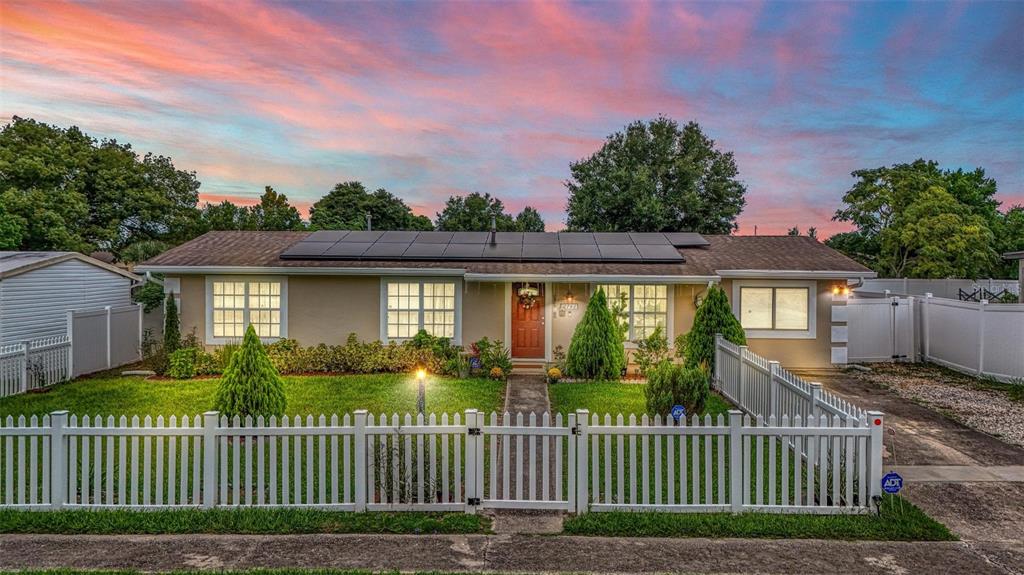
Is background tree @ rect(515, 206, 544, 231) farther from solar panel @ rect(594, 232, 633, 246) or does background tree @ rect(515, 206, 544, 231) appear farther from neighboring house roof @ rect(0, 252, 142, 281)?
neighboring house roof @ rect(0, 252, 142, 281)

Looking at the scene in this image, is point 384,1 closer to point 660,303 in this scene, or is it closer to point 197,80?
point 197,80

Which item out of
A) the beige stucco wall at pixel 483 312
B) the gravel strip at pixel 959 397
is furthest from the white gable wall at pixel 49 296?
the gravel strip at pixel 959 397

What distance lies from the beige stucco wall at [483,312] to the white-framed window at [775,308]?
5.95 metres

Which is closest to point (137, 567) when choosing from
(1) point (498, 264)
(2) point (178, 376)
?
(2) point (178, 376)

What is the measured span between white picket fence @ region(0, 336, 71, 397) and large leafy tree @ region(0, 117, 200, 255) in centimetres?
1508

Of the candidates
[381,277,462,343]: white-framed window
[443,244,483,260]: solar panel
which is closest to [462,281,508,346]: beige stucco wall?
[381,277,462,343]: white-framed window

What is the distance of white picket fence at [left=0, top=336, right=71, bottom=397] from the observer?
9.66 meters

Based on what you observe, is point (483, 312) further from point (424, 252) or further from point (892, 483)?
point (892, 483)

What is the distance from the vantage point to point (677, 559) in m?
3.99

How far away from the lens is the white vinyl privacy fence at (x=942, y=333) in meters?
11.3

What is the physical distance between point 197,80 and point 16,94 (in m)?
4.38

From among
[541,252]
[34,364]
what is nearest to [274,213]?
[34,364]

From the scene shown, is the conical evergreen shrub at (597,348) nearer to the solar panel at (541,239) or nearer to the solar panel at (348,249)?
the solar panel at (541,239)

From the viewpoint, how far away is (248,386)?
20.6 feet
